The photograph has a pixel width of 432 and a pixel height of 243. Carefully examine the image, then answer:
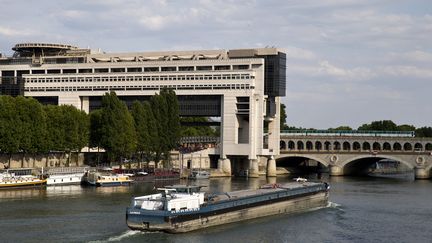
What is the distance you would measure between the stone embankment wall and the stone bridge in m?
49.1

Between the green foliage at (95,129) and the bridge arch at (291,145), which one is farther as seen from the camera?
the bridge arch at (291,145)

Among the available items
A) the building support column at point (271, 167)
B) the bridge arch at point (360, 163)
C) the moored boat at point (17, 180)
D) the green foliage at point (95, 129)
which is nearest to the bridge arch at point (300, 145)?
the bridge arch at point (360, 163)

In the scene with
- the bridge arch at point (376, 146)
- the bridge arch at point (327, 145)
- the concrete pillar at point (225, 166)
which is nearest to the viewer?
the concrete pillar at point (225, 166)

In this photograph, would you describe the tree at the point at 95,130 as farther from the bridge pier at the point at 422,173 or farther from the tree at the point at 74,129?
the bridge pier at the point at 422,173

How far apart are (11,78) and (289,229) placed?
336ft

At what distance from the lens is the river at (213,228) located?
68.3 metres

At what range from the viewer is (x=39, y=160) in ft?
432

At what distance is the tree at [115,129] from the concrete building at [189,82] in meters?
25.4

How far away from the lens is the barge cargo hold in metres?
68.2

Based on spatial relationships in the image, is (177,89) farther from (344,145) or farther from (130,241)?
(130,241)

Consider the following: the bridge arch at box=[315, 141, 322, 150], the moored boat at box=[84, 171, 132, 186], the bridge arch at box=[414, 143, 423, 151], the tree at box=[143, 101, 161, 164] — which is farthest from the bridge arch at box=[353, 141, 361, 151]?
the moored boat at box=[84, 171, 132, 186]

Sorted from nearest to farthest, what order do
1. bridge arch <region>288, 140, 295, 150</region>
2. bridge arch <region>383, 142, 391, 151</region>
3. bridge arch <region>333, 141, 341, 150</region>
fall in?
bridge arch <region>383, 142, 391, 151</region>
bridge arch <region>333, 141, 341, 150</region>
bridge arch <region>288, 140, 295, 150</region>

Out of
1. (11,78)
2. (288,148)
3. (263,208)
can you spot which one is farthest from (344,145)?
(263,208)

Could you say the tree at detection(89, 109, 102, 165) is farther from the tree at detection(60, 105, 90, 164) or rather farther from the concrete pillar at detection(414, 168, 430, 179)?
the concrete pillar at detection(414, 168, 430, 179)
